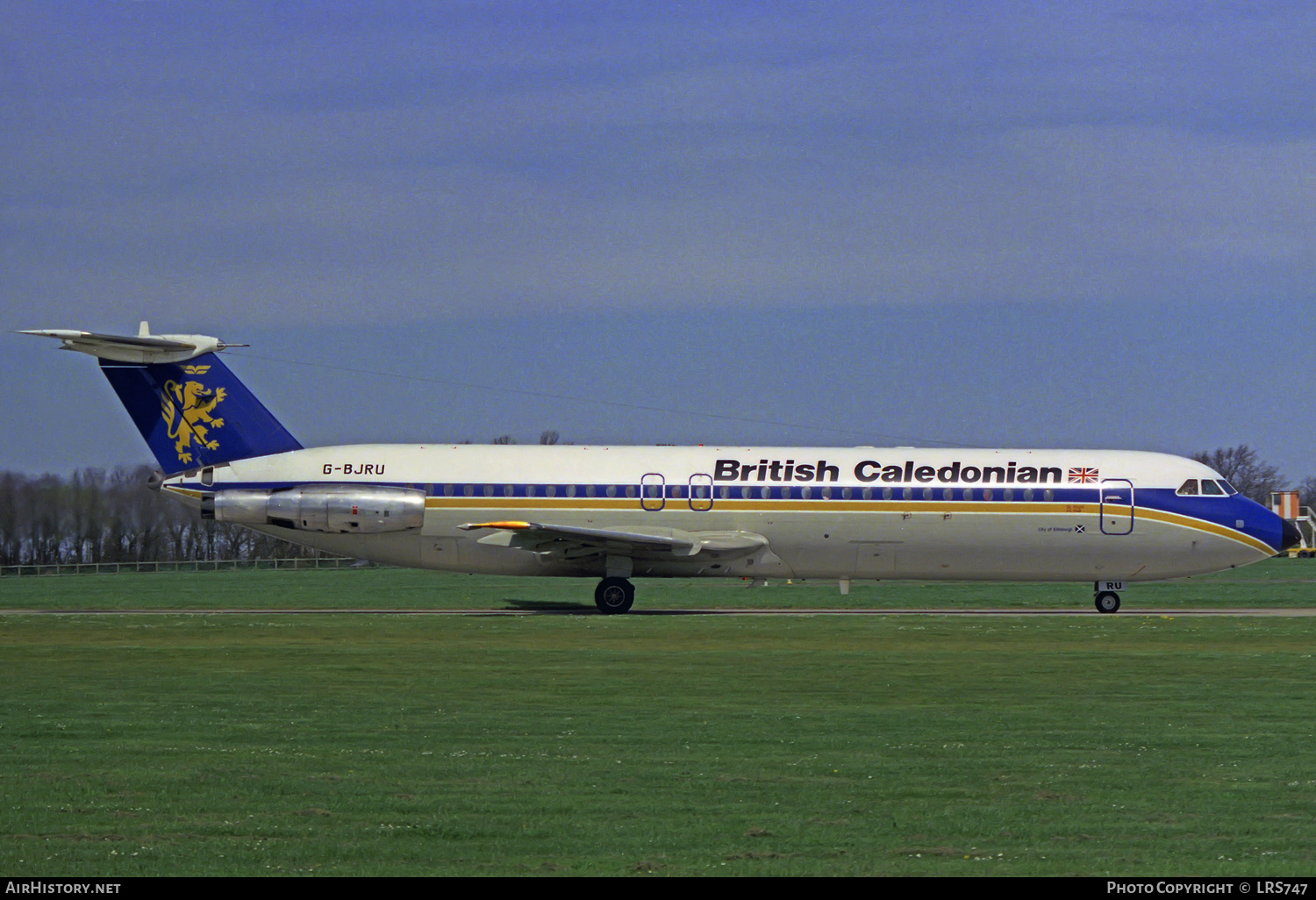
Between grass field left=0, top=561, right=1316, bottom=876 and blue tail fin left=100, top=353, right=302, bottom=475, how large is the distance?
9281mm

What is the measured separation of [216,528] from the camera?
82.5 meters

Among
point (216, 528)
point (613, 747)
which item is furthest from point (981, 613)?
point (216, 528)

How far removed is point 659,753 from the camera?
15492 millimetres

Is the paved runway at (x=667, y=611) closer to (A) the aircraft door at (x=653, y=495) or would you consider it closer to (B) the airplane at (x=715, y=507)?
(B) the airplane at (x=715, y=507)

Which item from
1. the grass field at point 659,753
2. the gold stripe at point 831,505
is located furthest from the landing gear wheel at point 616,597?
the grass field at point 659,753

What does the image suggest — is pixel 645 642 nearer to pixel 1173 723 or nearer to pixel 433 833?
pixel 1173 723

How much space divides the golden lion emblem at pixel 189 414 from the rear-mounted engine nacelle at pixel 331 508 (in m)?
1.88

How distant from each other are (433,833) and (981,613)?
29.7m

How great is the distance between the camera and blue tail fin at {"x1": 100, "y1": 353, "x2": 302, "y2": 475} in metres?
40.9

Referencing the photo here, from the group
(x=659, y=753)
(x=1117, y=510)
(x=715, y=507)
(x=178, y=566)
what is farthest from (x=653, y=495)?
(x=178, y=566)

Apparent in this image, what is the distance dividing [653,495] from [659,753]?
80.6 feet

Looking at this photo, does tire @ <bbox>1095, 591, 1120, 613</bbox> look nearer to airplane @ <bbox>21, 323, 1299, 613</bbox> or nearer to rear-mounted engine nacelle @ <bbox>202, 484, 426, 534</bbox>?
airplane @ <bbox>21, 323, 1299, 613</bbox>

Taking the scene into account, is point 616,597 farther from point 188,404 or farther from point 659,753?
point 659,753

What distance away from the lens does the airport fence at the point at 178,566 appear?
67.3 meters
